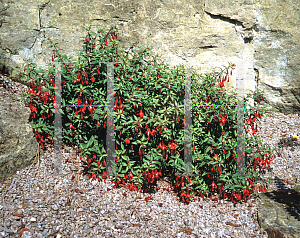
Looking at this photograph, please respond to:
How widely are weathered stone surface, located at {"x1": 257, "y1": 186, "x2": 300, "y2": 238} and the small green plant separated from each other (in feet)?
0.74

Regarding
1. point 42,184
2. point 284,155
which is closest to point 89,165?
point 42,184

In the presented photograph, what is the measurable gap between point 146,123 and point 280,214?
1989 mm

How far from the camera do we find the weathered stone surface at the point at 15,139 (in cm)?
289

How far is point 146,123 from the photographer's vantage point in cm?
276

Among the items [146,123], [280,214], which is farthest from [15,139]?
[280,214]

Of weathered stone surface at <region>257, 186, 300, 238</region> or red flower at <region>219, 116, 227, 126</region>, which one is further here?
red flower at <region>219, 116, 227, 126</region>

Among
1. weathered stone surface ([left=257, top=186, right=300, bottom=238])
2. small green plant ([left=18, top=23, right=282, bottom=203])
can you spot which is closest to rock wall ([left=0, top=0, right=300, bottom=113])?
small green plant ([left=18, top=23, right=282, bottom=203])

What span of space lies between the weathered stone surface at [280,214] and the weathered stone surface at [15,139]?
316 cm

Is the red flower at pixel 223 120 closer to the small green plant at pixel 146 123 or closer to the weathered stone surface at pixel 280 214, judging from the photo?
the small green plant at pixel 146 123

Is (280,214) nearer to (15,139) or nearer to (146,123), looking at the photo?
(146,123)

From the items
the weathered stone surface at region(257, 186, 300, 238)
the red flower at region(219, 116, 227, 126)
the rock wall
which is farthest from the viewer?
the rock wall

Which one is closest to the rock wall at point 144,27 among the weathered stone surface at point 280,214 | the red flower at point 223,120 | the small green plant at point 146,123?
the small green plant at point 146,123

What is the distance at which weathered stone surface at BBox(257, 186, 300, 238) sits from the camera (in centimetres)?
251

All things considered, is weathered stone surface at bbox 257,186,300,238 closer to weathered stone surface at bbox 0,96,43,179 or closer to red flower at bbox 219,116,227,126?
red flower at bbox 219,116,227,126
